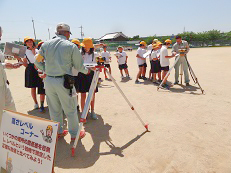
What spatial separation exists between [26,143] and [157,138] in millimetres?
2370

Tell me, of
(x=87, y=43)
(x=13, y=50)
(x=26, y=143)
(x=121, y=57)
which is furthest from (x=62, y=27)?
(x=121, y=57)

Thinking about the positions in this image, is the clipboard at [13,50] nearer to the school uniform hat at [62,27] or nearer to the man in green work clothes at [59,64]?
the man in green work clothes at [59,64]

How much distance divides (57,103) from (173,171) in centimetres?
218

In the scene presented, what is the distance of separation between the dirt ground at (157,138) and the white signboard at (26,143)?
28.5 inches

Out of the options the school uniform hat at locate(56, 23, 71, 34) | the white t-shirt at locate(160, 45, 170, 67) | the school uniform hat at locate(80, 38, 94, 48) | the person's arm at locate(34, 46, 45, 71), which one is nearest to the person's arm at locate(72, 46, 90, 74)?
the school uniform hat at locate(56, 23, 71, 34)

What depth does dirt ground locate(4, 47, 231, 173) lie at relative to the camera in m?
2.70

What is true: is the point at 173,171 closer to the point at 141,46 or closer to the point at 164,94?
the point at 164,94

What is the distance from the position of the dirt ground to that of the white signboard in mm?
724

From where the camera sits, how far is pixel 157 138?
345 centimetres

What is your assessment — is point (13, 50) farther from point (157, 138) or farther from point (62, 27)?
point (157, 138)

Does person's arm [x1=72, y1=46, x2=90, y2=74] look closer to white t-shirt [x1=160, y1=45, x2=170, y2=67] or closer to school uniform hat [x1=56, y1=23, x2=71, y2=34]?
school uniform hat [x1=56, y1=23, x2=71, y2=34]

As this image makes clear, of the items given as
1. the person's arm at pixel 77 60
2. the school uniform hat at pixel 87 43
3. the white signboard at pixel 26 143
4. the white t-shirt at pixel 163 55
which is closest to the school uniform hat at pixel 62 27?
the person's arm at pixel 77 60

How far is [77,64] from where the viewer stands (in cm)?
281

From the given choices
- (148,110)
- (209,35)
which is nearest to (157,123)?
(148,110)
